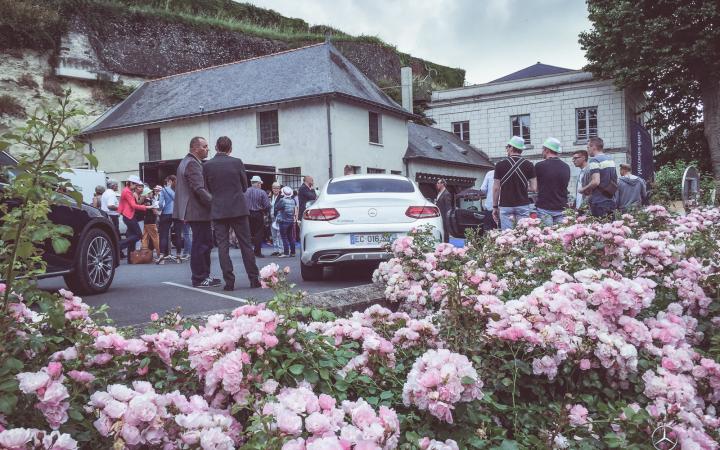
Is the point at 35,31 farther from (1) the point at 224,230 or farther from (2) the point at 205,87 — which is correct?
(1) the point at 224,230

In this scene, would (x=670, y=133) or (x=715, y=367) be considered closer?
(x=715, y=367)

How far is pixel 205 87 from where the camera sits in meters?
31.0

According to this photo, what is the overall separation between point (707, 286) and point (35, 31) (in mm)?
33104

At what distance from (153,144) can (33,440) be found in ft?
103

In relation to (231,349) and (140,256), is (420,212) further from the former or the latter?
(140,256)

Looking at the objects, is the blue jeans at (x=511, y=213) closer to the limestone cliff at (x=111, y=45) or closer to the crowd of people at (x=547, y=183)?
the crowd of people at (x=547, y=183)

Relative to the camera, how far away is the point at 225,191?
784 centimetres

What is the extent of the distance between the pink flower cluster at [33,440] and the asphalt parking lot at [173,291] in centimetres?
319

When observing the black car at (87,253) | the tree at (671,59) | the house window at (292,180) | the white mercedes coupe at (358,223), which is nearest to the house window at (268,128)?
the house window at (292,180)

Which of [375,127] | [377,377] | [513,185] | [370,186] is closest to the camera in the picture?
[377,377]

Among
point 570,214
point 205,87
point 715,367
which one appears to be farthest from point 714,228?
point 205,87

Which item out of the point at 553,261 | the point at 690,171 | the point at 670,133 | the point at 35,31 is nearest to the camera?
the point at 553,261

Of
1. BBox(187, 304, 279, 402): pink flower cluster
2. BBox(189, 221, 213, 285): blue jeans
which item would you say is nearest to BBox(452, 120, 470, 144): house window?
BBox(189, 221, 213, 285): blue jeans

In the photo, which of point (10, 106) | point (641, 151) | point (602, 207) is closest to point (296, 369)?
point (602, 207)
